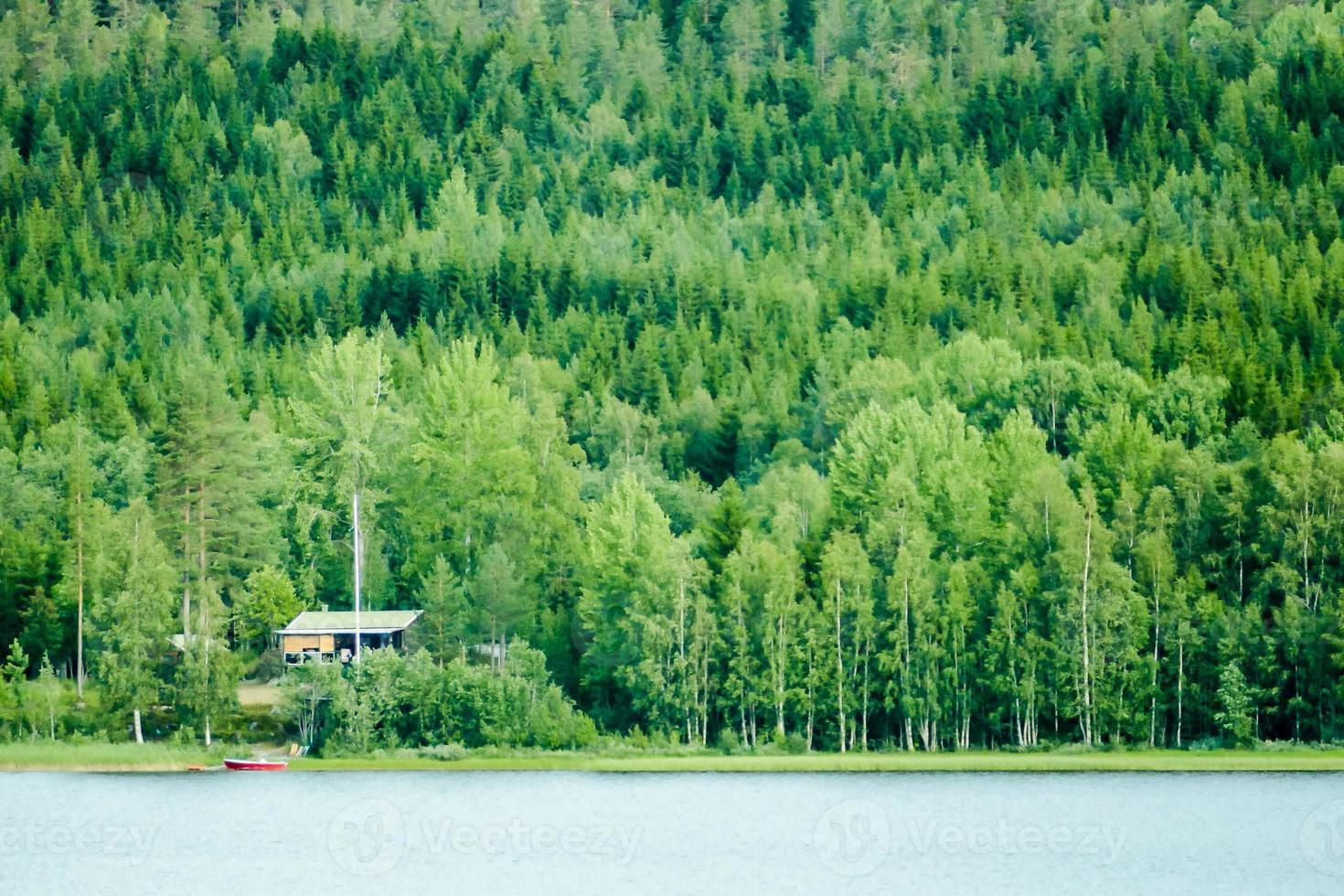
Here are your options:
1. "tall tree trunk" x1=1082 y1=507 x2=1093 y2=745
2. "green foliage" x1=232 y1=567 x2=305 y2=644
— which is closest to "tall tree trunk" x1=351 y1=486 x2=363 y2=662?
"green foliage" x1=232 y1=567 x2=305 y2=644

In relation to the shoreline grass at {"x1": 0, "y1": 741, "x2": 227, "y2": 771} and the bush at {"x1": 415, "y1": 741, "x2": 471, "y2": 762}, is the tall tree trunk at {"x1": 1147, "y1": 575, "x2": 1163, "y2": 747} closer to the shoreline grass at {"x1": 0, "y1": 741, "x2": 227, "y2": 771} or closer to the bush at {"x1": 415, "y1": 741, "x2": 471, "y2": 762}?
the bush at {"x1": 415, "y1": 741, "x2": 471, "y2": 762}

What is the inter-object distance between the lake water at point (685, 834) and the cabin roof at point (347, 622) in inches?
588

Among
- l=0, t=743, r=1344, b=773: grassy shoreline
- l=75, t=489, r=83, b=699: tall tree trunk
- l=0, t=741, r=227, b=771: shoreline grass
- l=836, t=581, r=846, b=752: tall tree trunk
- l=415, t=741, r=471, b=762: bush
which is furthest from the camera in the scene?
l=75, t=489, r=83, b=699: tall tree trunk

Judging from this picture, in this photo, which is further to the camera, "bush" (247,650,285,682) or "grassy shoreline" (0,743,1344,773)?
"bush" (247,650,285,682)

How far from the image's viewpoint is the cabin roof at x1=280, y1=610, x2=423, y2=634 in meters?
90.1

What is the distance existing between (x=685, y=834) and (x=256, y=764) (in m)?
23.7

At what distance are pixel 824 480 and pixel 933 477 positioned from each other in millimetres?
13358

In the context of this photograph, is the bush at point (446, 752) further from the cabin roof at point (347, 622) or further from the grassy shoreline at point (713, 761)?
the cabin roof at point (347, 622)

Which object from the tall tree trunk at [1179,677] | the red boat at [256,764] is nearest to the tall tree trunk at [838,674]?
the tall tree trunk at [1179,677]

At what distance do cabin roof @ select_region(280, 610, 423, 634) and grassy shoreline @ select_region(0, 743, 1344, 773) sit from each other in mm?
9583

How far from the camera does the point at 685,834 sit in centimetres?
6091

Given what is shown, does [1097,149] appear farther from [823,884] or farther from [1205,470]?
[823,884]

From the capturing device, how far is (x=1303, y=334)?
13512 cm

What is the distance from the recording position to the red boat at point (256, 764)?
78.3m
